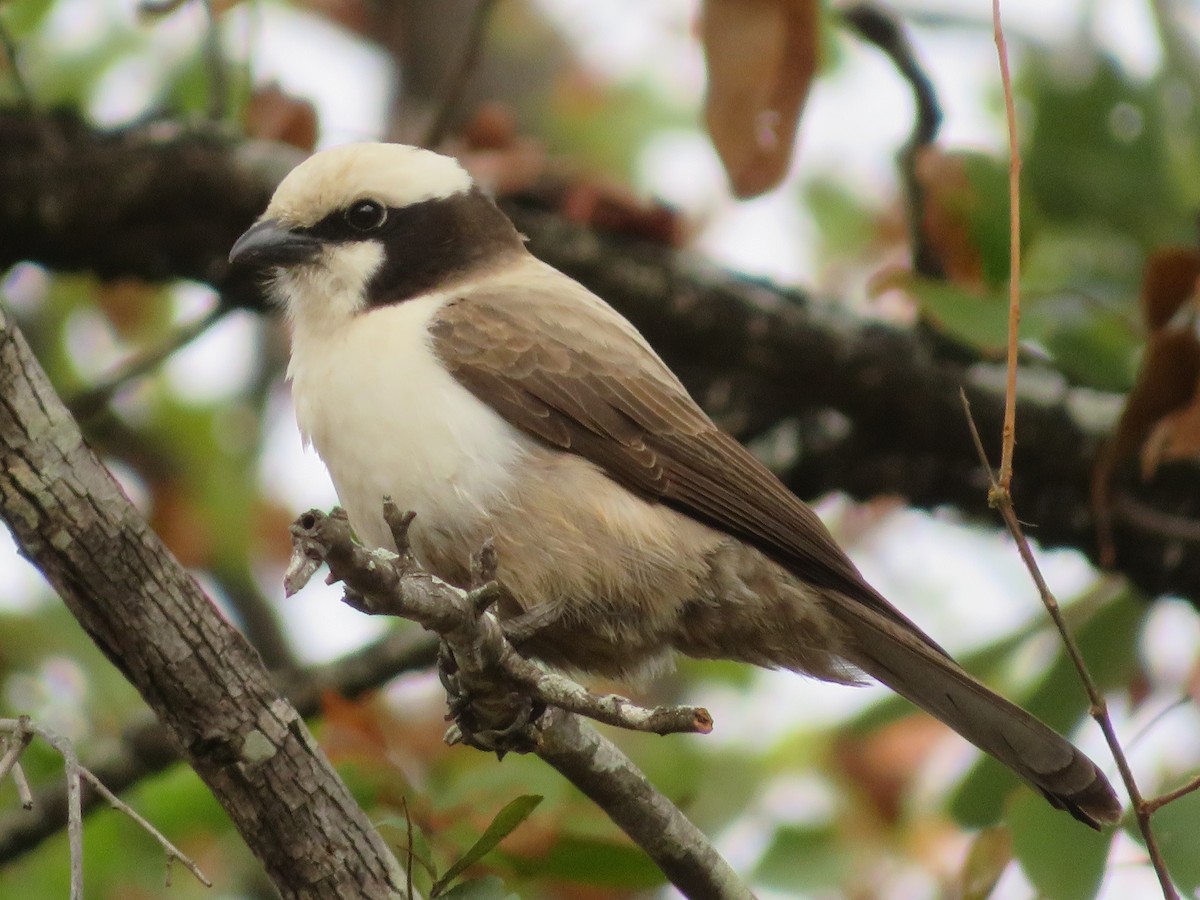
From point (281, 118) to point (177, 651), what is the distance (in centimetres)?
304

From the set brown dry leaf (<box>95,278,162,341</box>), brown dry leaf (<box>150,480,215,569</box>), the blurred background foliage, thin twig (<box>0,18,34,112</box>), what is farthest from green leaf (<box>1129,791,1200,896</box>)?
brown dry leaf (<box>95,278,162,341</box>)

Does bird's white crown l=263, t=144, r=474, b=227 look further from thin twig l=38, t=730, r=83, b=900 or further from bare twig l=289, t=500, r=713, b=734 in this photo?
thin twig l=38, t=730, r=83, b=900

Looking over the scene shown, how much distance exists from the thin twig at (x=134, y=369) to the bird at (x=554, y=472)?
3.92 ft

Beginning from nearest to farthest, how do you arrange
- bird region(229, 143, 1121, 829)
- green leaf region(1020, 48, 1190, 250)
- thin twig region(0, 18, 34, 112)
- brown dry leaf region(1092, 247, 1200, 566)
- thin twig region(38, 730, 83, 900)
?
1. thin twig region(38, 730, 83, 900)
2. bird region(229, 143, 1121, 829)
3. thin twig region(0, 18, 34, 112)
4. brown dry leaf region(1092, 247, 1200, 566)
5. green leaf region(1020, 48, 1190, 250)

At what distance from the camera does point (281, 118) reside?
561 cm

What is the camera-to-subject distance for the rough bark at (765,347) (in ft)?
17.0

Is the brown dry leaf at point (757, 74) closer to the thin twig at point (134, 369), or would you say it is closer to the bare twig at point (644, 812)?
the thin twig at point (134, 369)

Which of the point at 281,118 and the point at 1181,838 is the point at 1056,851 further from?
the point at 281,118

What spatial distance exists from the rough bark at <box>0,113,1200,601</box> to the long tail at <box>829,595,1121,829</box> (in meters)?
1.53

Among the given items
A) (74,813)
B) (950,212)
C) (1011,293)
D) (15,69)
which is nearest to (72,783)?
(74,813)

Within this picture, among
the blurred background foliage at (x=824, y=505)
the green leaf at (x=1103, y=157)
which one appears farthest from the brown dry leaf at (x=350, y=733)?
the green leaf at (x=1103, y=157)

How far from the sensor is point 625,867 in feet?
13.0

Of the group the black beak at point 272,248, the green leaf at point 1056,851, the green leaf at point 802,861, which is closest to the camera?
the green leaf at point 1056,851

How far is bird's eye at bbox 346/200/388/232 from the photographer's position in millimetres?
4418
